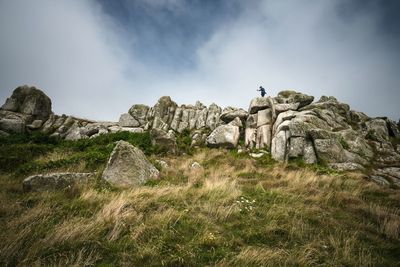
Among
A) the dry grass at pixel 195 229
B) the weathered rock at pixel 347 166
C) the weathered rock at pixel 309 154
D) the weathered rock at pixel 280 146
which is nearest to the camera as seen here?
the dry grass at pixel 195 229

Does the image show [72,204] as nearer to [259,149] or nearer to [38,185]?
[38,185]

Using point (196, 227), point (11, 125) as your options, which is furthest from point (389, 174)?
point (11, 125)

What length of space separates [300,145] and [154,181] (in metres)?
12.9

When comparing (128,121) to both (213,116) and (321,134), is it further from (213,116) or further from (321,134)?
(321,134)

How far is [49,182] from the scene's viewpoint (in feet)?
A: 28.2

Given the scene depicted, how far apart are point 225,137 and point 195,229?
17435 millimetres

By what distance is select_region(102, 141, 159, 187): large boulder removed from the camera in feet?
33.0

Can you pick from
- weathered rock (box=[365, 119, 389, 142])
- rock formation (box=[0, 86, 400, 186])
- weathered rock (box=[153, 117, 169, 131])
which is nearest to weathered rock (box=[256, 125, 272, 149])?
rock formation (box=[0, 86, 400, 186])

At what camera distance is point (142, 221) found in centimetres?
615

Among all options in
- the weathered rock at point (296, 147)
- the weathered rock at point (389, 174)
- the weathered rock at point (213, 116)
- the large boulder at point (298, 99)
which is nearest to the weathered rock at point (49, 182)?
the weathered rock at point (296, 147)

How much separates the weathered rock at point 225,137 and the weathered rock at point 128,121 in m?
14.7

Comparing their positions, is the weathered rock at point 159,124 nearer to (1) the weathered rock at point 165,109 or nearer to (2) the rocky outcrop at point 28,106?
(1) the weathered rock at point 165,109

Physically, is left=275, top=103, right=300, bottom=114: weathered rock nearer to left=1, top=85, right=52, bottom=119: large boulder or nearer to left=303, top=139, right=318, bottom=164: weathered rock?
left=303, top=139, right=318, bottom=164: weathered rock

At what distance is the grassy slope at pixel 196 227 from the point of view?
462 centimetres
